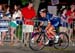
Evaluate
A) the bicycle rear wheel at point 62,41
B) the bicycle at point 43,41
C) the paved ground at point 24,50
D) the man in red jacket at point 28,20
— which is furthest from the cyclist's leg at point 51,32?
the man in red jacket at point 28,20

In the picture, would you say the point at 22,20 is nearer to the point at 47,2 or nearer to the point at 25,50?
the point at 25,50

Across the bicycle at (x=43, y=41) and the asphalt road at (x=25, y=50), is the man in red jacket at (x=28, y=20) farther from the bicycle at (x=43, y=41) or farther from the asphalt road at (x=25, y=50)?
the asphalt road at (x=25, y=50)

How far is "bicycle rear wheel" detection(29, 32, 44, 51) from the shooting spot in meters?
17.0

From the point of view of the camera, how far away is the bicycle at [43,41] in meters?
17.0

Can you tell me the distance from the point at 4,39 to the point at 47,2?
21.7 feet

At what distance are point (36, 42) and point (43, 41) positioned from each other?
0.31 metres

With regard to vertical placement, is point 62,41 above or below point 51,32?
below

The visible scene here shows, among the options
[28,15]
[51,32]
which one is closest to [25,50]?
[51,32]

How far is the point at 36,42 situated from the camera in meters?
17.1

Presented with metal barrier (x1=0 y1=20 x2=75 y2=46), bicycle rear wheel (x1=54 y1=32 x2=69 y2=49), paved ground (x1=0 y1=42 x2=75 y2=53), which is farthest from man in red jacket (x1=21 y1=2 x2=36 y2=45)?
bicycle rear wheel (x1=54 y1=32 x2=69 y2=49)

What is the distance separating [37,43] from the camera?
17109mm

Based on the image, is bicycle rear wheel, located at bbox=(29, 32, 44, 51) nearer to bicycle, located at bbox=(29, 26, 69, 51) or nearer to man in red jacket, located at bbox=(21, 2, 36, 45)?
bicycle, located at bbox=(29, 26, 69, 51)

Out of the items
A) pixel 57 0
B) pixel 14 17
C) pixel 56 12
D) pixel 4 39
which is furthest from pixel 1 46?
pixel 57 0

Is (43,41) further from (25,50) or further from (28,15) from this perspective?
(28,15)
